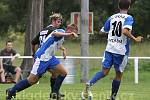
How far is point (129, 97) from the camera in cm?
1407

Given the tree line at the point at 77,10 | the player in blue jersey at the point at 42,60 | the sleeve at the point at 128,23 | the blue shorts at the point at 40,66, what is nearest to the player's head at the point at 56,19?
the player in blue jersey at the point at 42,60

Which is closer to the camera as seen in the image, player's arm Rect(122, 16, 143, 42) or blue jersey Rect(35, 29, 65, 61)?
player's arm Rect(122, 16, 143, 42)

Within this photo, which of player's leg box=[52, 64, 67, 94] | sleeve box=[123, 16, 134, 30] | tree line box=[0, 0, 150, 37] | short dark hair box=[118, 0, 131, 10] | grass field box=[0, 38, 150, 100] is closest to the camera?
sleeve box=[123, 16, 134, 30]

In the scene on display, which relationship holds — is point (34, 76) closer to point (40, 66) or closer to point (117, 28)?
point (40, 66)

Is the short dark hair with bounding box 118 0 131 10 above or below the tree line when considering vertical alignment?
above

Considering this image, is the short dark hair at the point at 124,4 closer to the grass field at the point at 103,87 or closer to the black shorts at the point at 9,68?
the grass field at the point at 103,87

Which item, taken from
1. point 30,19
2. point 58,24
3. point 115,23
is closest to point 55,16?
point 58,24

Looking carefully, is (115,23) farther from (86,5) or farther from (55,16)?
(86,5)

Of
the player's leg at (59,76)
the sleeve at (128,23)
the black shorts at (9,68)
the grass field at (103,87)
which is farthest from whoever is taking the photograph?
the black shorts at (9,68)

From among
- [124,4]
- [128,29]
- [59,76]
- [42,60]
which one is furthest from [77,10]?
[128,29]

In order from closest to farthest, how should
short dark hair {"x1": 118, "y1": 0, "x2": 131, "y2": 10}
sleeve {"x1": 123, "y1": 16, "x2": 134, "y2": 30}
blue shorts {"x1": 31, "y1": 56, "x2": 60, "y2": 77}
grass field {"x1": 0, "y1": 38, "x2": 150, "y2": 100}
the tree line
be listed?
sleeve {"x1": 123, "y1": 16, "x2": 134, "y2": 30}
short dark hair {"x1": 118, "y1": 0, "x2": 131, "y2": 10}
blue shorts {"x1": 31, "y1": 56, "x2": 60, "y2": 77}
grass field {"x1": 0, "y1": 38, "x2": 150, "y2": 100}
the tree line

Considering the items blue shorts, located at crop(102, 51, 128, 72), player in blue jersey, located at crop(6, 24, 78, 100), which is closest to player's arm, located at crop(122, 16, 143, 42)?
blue shorts, located at crop(102, 51, 128, 72)

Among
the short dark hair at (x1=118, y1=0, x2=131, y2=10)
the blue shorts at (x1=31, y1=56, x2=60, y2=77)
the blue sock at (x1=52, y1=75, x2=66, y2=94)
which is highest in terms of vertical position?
the short dark hair at (x1=118, y1=0, x2=131, y2=10)

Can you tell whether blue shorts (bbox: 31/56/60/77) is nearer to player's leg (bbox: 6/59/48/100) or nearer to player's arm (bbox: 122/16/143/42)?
player's leg (bbox: 6/59/48/100)
